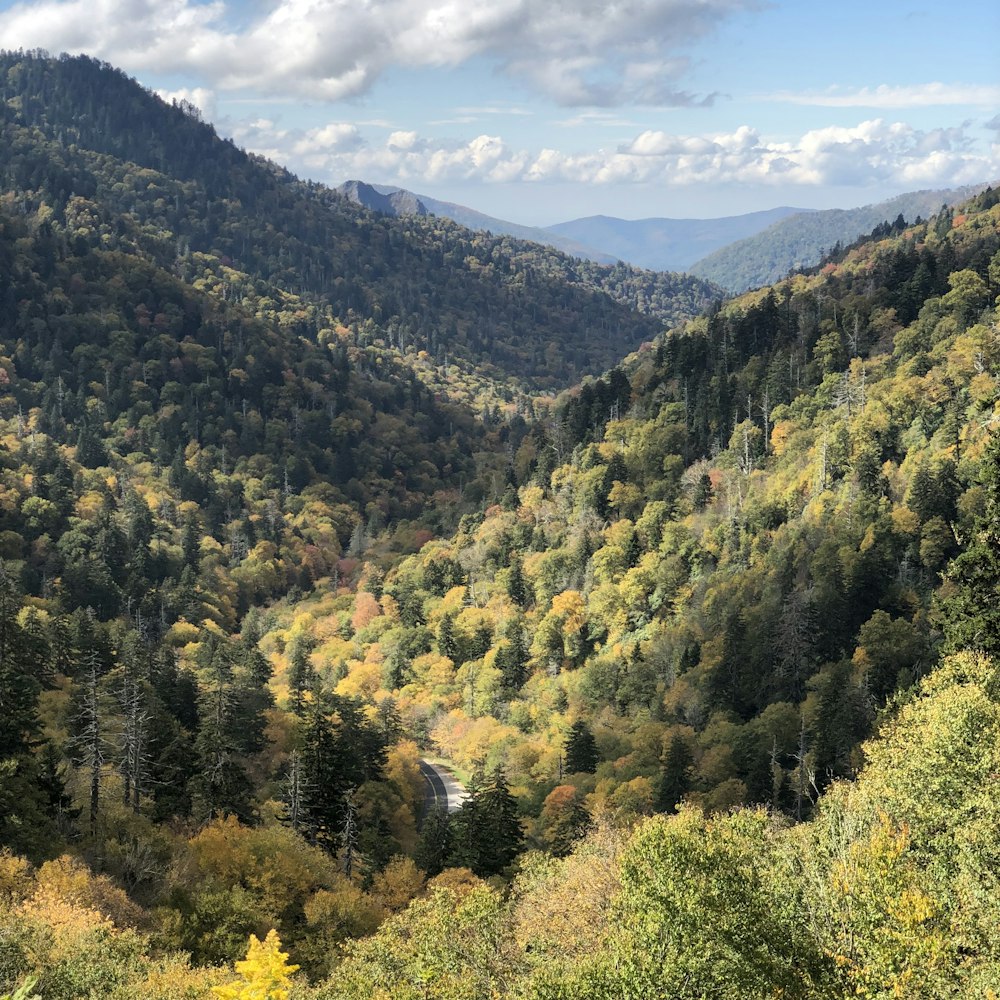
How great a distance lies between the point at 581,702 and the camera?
108562mm

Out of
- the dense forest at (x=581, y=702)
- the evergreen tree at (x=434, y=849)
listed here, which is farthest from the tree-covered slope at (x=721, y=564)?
the evergreen tree at (x=434, y=849)

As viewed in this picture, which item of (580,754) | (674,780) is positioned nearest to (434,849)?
(674,780)

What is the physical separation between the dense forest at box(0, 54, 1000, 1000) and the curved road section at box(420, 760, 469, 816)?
2.21 metres

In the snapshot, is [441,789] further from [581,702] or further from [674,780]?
[674,780]

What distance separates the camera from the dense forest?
98.7 feet

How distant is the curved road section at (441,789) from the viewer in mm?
95750

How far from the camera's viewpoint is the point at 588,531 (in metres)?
138

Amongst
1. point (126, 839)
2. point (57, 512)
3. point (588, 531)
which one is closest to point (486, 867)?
point (126, 839)

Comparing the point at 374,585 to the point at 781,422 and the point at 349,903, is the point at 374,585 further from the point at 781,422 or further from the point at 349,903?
the point at 349,903

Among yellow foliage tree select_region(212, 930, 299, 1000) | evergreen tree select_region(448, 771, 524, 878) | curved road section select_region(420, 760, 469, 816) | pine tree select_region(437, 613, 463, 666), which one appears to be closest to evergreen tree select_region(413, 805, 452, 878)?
evergreen tree select_region(448, 771, 524, 878)

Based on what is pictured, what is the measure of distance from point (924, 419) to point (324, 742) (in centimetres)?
7165

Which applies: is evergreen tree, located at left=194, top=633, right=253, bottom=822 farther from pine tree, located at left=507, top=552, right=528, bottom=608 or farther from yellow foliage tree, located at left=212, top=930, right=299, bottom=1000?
pine tree, located at left=507, top=552, right=528, bottom=608

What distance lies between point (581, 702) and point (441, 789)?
18603 millimetres

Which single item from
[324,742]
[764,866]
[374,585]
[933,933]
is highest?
[933,933]
